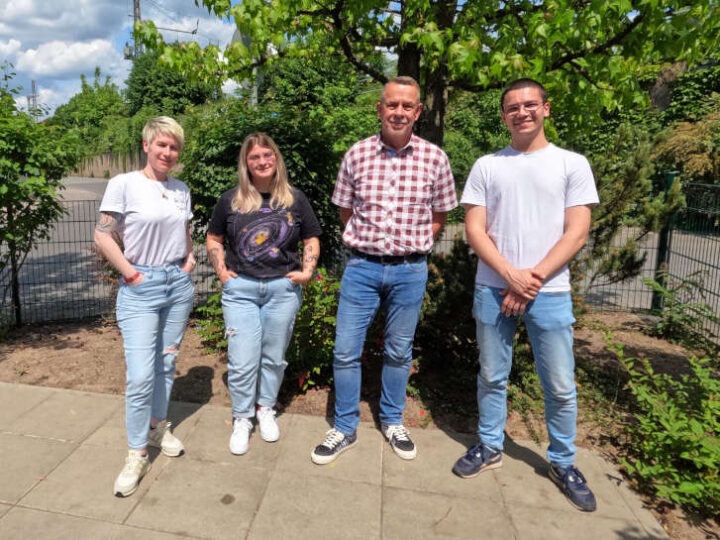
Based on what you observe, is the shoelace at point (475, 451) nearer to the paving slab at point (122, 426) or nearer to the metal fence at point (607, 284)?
the paving slab at point (122, 426)

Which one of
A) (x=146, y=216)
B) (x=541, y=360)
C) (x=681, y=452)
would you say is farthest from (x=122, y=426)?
(x=681, y=452)

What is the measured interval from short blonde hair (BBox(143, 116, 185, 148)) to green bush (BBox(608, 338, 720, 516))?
2926 millimetres

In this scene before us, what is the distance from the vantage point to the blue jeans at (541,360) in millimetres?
2697

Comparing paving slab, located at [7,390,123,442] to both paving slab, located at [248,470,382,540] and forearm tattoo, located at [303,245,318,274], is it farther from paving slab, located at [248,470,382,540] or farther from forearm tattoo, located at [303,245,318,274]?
forearm tattoo, located at [303,245,318,274]

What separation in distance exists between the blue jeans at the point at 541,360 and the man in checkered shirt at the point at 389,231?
439 mm

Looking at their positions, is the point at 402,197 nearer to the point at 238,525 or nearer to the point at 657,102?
the point at 238,525

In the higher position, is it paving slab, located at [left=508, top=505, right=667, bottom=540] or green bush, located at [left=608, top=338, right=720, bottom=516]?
green bush, located at [left=608, top=338, right=720, bottom=516]

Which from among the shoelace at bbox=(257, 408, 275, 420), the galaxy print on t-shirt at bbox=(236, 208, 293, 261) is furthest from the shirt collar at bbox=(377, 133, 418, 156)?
the shoelace at bbox=(257, 408, 275, 420)

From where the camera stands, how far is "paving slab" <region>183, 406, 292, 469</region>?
3.06 metres

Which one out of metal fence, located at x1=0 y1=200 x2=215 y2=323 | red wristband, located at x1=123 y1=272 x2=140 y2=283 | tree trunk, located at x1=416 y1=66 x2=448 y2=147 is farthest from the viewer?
metal fence, located at x1=0 y1=200 x2=215 y2=323

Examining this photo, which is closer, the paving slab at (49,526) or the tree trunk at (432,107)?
the paving slab at (49,526)

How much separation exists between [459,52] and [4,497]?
11.8 ft

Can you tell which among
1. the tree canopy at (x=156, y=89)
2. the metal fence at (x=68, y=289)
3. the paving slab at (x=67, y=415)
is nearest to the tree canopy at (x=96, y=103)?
the tree canopy at (x=156, y=89)

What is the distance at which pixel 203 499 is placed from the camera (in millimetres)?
2674
